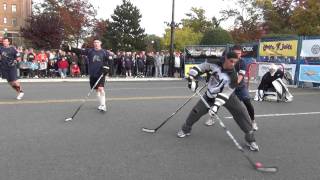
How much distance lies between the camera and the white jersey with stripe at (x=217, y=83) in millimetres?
7262

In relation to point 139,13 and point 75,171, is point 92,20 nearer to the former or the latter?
point 139,13

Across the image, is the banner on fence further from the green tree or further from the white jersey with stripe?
the green tree

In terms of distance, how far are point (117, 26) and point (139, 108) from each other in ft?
197

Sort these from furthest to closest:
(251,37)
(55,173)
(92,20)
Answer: (92,20), (251,37), (55,173)

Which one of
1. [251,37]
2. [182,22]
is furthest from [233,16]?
[182,22]

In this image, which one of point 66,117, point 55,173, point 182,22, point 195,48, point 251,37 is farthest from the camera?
point 182,22

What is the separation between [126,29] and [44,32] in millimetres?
24069

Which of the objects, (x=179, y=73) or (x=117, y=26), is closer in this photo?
(x=179, y=73)

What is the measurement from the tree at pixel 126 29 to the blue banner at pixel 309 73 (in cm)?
4999

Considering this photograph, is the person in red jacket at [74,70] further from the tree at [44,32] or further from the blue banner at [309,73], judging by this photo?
the tree at [44,32]

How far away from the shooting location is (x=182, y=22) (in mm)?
69312

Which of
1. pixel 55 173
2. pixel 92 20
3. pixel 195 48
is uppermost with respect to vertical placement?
pixel 92 20

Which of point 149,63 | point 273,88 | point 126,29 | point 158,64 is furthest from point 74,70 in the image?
point 126,29

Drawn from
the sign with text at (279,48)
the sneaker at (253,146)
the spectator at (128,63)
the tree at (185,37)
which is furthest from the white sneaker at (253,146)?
the tree at (185,37)
